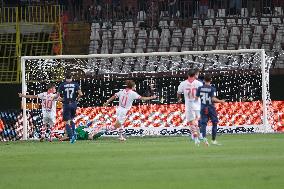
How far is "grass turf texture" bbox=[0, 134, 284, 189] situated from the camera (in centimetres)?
1427

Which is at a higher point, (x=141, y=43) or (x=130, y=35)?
(x=130, y=35)

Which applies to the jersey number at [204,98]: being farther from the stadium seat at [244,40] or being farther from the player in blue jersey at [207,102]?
the stadium seat at [244,40]

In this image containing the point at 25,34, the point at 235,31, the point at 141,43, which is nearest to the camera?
the point at 235,31

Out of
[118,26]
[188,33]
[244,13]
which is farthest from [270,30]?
[118,26]

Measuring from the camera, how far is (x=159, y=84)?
3712cm

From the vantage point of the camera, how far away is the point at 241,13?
4344cm

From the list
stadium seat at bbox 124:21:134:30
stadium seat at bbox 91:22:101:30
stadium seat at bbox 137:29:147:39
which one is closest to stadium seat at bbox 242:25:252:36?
stadium seat at bbox 137:29:147:39

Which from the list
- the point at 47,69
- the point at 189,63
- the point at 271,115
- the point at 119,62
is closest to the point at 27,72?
the point at 47,69

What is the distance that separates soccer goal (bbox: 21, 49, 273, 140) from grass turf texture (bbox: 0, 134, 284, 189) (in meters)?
11.4

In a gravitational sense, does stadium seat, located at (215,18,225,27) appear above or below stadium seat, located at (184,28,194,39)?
above

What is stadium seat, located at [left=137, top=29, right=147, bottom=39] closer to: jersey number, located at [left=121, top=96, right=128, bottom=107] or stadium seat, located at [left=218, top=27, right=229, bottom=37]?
stadium seat, located at [left=218, top=27, right=229, bottom=37]

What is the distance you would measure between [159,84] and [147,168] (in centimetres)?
2002

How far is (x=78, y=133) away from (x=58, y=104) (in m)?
4.03

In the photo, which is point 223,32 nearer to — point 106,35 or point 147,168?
point 106,35
